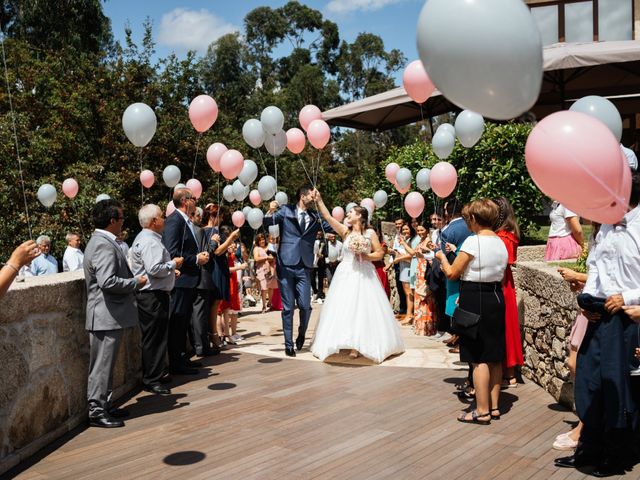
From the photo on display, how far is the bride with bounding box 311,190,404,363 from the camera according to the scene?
6.95 m

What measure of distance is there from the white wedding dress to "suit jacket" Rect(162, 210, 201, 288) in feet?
5.68

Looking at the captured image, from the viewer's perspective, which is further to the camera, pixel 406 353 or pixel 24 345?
pixel 406 353

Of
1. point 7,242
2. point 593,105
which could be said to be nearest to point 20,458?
point 593,105

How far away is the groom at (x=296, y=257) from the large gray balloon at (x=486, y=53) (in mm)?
4638

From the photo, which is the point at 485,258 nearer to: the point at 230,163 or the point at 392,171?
the point at 230,163

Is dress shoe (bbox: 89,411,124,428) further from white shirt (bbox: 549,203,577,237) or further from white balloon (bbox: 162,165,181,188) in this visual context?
white balloon (bbox: 162,165,181,188)

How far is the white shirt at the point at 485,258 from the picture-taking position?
465 cm

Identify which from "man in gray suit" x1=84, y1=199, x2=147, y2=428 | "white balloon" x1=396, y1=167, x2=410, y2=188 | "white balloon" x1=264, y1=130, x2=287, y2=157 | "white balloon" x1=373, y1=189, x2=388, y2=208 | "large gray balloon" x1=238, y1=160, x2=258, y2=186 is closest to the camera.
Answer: "man in gray suit" x1=84, y1=199, x2=147, y2=428

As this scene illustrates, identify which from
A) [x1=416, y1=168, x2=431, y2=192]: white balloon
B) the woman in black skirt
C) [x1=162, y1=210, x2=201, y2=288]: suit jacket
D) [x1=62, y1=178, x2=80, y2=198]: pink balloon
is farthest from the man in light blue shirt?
the woman in black skirt

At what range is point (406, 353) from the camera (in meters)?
7.42

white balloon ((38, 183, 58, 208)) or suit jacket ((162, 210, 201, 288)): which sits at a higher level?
white balloon ((38, 183, 58, 208))

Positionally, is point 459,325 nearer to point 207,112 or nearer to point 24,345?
point 24,345

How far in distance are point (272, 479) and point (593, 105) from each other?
12.7 ft

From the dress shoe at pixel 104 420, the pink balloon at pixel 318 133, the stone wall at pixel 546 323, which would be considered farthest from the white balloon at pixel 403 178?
the dress shoe at pixel 104 420
